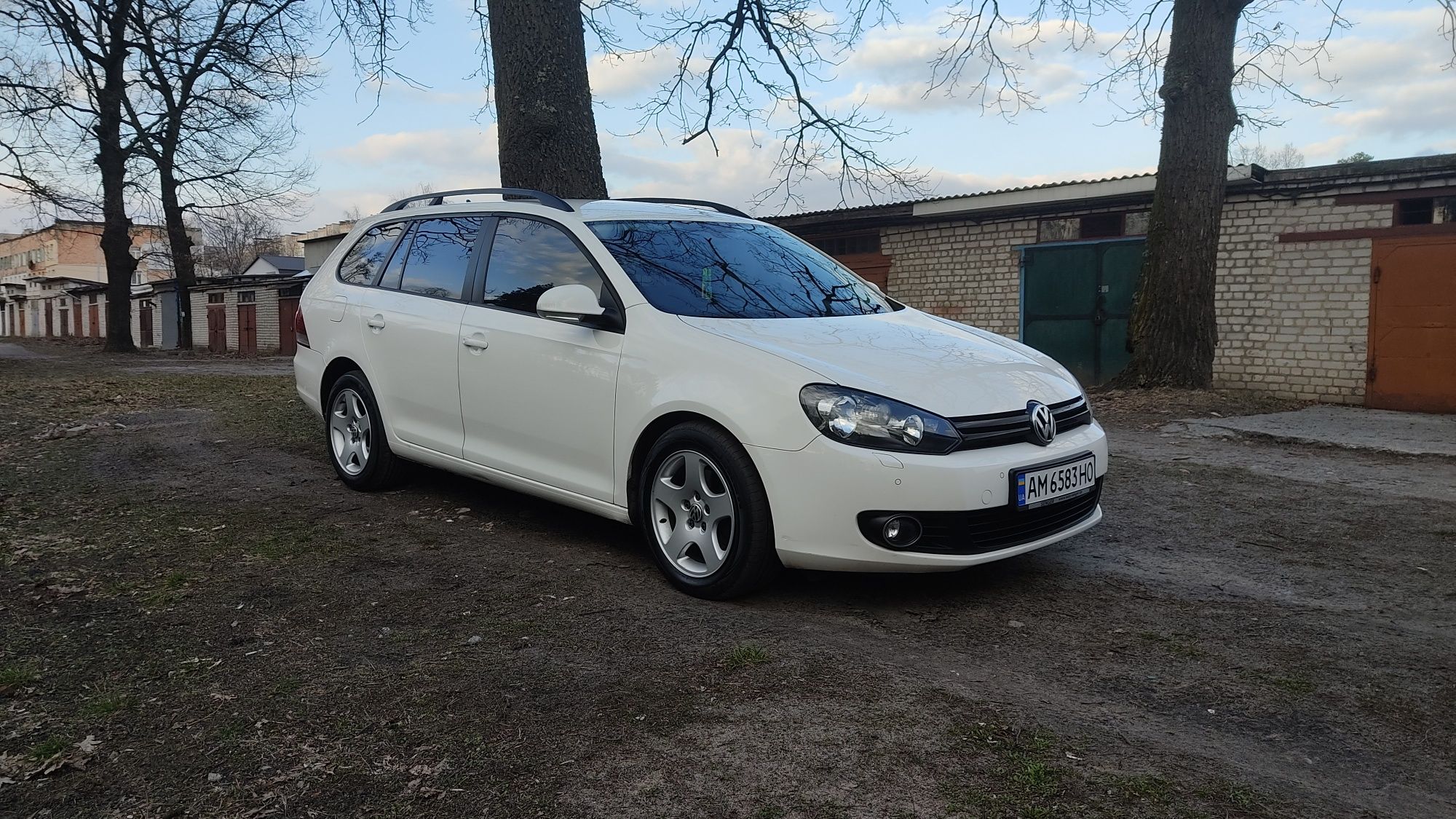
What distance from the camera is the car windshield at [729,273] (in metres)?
4.31

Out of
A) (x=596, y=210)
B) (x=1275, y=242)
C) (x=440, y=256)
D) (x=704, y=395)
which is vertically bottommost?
(x=704, y=395)

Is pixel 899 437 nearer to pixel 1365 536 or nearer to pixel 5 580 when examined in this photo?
pixel 1365 536

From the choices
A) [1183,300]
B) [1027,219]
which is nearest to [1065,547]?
[1183,300]

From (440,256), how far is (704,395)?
221cm

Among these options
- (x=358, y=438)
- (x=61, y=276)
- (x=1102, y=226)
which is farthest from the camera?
(x=61, y=276)

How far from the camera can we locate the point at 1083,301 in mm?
Answer: 15258

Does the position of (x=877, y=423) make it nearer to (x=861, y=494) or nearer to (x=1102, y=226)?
(x=861, y=494)

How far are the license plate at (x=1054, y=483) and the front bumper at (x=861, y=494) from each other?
0.05m

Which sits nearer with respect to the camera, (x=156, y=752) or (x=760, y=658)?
(x=156, y=752)

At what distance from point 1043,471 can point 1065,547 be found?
110cm

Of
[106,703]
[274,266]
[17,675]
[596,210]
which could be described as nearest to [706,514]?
[596,210]

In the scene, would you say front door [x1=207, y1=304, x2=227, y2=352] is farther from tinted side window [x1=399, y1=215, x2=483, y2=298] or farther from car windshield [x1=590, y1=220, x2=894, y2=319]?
car windshield [x1=590, y1=220, x2=894, y2=319]

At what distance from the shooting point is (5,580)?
13.1 feet

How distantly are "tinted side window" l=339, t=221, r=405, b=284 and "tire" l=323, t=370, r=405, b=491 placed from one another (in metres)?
0.58
